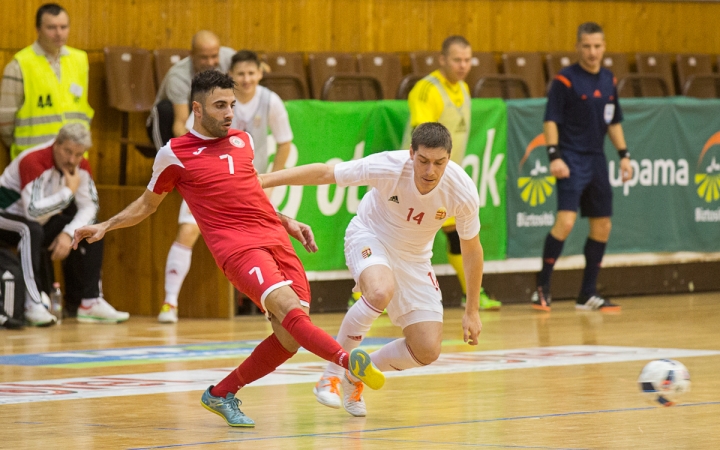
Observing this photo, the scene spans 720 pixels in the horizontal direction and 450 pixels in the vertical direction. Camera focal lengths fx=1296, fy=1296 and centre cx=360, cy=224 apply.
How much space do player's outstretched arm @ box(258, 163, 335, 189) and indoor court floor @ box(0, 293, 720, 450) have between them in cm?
106

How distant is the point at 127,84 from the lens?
1176cm

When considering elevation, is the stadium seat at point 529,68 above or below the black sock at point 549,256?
above

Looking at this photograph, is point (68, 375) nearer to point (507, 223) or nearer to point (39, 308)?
point (39, 308)

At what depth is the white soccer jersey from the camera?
602cm

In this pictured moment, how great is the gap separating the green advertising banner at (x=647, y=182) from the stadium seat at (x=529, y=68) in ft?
6.57

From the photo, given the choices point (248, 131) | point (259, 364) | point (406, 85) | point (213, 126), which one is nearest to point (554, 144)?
point (406, 85)

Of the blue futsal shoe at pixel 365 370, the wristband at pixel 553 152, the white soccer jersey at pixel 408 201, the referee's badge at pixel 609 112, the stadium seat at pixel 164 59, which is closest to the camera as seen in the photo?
the blue futsal shoe at pixel 365 370

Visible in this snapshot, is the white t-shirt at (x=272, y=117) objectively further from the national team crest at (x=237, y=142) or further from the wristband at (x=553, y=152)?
the national team crest at (x=237, y=142)

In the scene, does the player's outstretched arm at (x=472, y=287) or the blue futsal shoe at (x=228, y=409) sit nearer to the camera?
the blue futsal shoe at (x=228, y=409)

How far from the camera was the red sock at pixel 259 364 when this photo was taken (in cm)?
559

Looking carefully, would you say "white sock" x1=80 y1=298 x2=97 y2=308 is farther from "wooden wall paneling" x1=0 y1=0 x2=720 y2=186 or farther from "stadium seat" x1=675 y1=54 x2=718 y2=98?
"stadium seat" x1=675 y1=54 x2=718 y2=98

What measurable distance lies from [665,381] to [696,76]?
31.9 feet

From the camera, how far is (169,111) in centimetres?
1050

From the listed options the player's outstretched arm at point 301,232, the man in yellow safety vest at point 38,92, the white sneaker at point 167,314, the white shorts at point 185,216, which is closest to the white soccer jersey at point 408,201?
the player's outstretched arm at point 301,232
